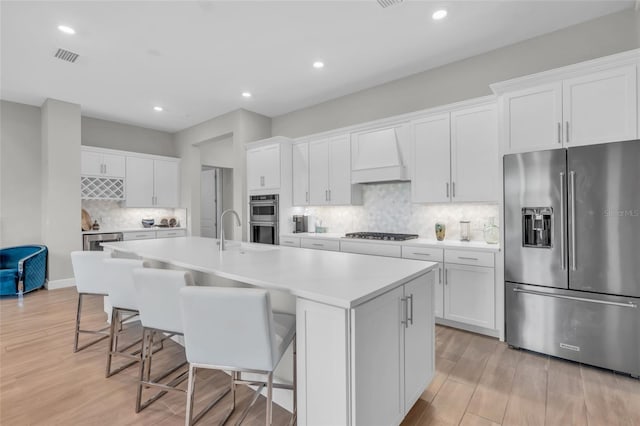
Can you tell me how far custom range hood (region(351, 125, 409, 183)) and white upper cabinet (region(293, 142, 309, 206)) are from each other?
91 cm

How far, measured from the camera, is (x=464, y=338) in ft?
9.93

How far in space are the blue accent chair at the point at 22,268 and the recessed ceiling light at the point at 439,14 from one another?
20.5ft

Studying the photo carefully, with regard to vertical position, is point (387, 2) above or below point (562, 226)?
above

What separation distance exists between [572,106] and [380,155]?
197 centimetres

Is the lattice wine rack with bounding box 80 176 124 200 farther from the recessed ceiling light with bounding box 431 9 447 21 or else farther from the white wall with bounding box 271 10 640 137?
the recessed ceiling light with bounding box 431 9 447 21

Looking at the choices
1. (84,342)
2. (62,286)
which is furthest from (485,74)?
(62,286)

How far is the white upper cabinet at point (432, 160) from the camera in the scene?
11.4ft

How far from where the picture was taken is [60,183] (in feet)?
16.3

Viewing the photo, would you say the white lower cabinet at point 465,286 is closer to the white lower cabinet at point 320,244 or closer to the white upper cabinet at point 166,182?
the white lower cabinet at point 320,244

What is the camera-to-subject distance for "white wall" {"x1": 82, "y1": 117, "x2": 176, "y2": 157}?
19.3 ft

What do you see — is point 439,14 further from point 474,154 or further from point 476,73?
point 474,154

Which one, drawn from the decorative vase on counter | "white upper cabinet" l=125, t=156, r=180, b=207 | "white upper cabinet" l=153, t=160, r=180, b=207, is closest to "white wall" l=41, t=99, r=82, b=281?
"white upper cabinet" l=125, t=156, r=180, b=207

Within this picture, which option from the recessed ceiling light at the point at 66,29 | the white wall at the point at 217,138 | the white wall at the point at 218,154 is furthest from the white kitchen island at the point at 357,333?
the white wall at the point at 218,154

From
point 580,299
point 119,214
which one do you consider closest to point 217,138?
point 119,214
